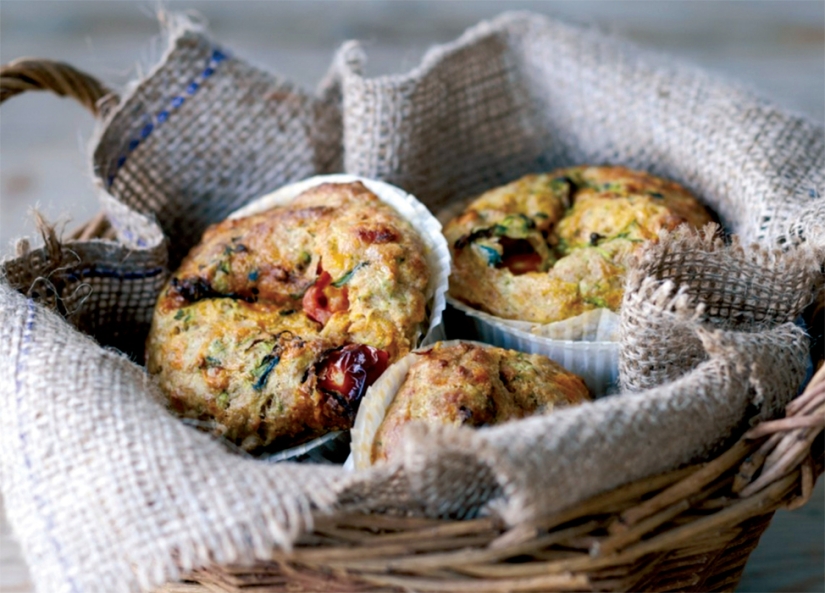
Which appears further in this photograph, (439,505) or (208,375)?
(208,375)

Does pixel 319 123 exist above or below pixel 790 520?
above

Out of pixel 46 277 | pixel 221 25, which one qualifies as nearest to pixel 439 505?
pixel 46 277

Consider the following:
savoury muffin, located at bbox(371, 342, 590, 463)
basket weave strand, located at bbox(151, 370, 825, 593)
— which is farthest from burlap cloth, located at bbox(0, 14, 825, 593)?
savoury muffin, located at bbox(371, 342, 590, 463)

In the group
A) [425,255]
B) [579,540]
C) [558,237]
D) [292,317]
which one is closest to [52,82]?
[292,317]

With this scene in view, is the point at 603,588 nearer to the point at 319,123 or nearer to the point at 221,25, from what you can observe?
the point at 319,123

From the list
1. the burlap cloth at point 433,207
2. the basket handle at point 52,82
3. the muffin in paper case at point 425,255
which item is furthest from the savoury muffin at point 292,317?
the basket handle at point 52,82

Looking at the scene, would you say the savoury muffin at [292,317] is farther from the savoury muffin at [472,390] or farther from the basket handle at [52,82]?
the basket handle at [52,82]

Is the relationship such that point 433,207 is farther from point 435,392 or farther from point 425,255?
point 435,392
